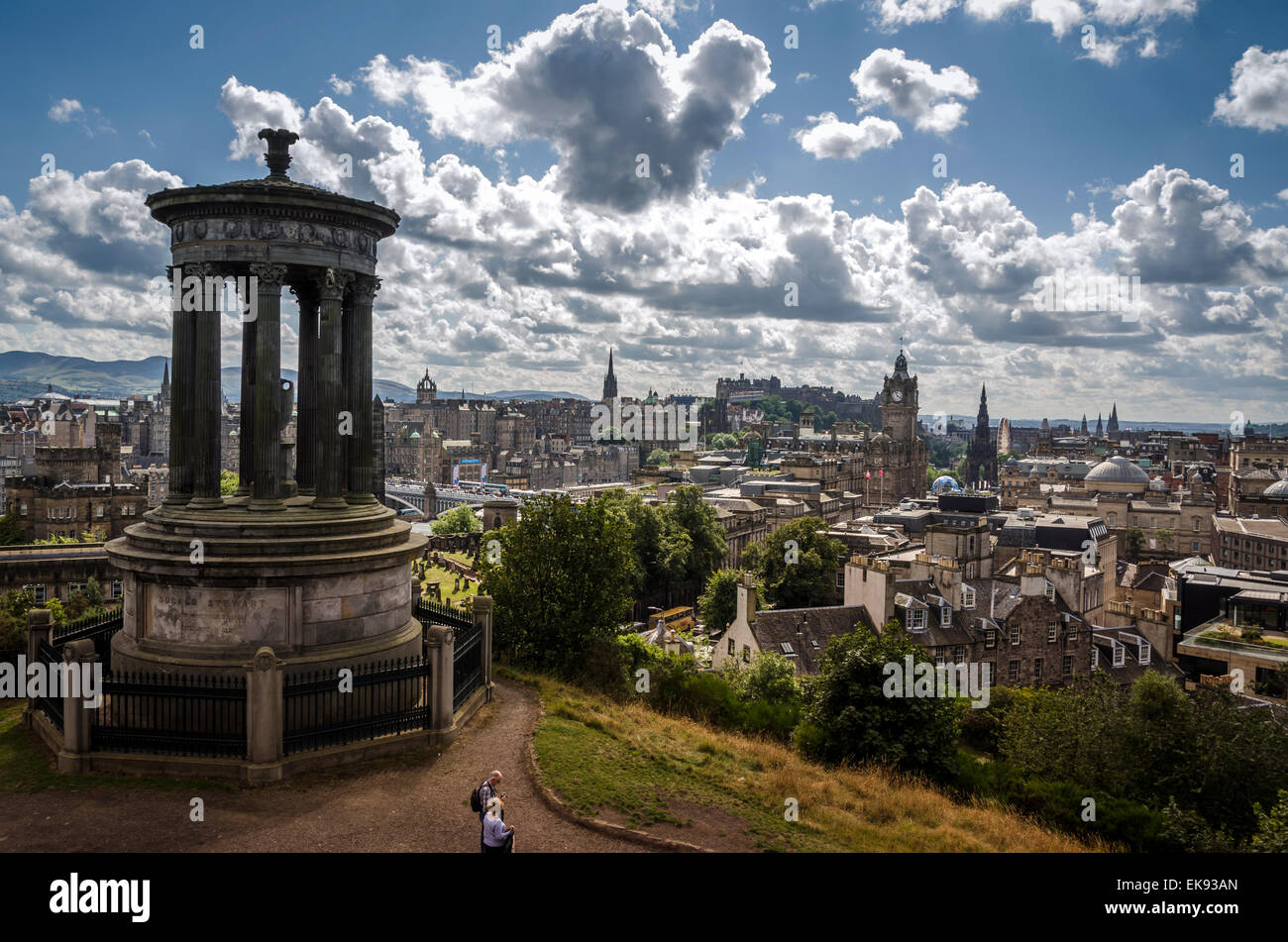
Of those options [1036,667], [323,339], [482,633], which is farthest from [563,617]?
[1036,667]

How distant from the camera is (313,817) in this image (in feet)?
41.4

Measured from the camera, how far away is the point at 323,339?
18.0m

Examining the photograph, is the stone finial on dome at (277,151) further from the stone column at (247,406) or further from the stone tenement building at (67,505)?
the stone tenement building at (67,505)

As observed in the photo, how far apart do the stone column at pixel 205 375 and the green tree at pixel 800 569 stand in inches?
1667

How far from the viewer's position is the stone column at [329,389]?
1798 cm

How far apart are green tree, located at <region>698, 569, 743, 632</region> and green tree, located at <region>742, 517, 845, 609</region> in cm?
200

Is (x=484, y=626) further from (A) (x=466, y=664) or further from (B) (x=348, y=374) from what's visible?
(B) (x=348, y=374)

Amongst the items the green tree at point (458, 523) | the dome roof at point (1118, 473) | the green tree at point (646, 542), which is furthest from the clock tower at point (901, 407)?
the green tree at point (646, 542)

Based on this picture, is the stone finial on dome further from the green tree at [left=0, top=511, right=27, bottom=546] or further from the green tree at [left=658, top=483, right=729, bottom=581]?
the green tree at [left=0, top=511, right=27, bottom=546]

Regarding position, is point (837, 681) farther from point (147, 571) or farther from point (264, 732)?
point (147, 571)

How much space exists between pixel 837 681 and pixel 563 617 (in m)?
9.02

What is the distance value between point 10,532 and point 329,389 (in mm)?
67705

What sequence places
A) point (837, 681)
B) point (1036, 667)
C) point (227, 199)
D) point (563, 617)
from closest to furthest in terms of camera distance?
point (227, 199), point (837, 681), point (563, 617), point (1036, 667)

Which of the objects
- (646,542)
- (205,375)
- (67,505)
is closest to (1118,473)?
(646,542)
